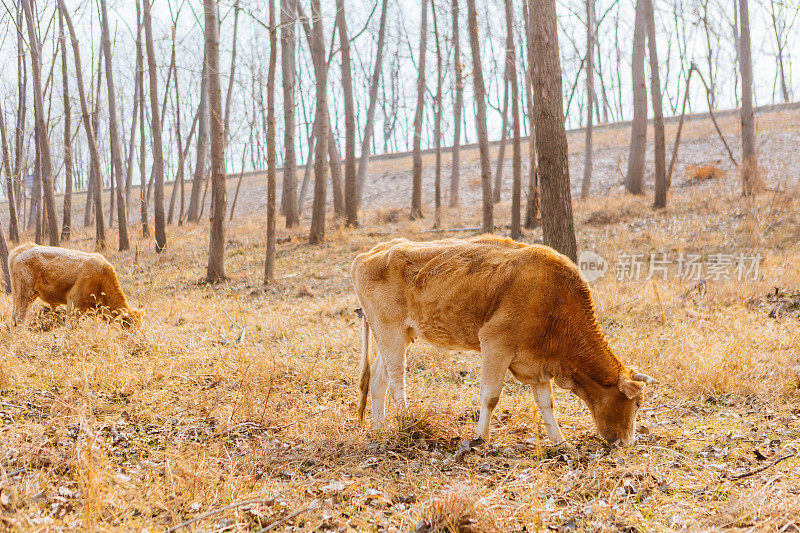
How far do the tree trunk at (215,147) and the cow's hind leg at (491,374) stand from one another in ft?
37.3

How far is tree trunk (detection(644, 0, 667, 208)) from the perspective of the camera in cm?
2012

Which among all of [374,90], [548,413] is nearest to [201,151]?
[374,90]

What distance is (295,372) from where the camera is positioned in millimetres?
8047

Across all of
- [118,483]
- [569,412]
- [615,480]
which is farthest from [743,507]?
[118,483]

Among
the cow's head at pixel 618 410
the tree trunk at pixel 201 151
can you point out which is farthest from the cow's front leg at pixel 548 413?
the tree trunk at pixel 201 151

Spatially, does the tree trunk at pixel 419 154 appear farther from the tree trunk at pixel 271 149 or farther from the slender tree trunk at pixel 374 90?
the tree trunk at pixel 271 149

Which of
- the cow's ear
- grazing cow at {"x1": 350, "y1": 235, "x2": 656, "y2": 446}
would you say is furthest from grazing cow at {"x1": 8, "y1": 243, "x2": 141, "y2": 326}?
the cow's ear

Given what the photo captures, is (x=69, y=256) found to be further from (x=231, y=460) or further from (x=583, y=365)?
(x=583, y=365)

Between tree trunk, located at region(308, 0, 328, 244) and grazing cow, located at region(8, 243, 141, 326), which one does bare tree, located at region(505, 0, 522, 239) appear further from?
grazing cow, located at region(8, 243, 141, 326)

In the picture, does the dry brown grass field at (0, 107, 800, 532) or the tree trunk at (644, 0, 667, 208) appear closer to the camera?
the dry brown grass field at (0, 107, 800, 532)

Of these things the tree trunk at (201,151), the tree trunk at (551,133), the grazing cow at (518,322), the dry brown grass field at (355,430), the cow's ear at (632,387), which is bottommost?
the dry brown grass field at (355,430)

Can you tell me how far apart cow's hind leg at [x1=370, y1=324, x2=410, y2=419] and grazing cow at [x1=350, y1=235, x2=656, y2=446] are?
16 mm

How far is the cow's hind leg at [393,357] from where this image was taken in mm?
6242

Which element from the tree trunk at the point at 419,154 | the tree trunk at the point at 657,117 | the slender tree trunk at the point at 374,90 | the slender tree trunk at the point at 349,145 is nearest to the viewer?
the tree trunk at the point at 657,117
